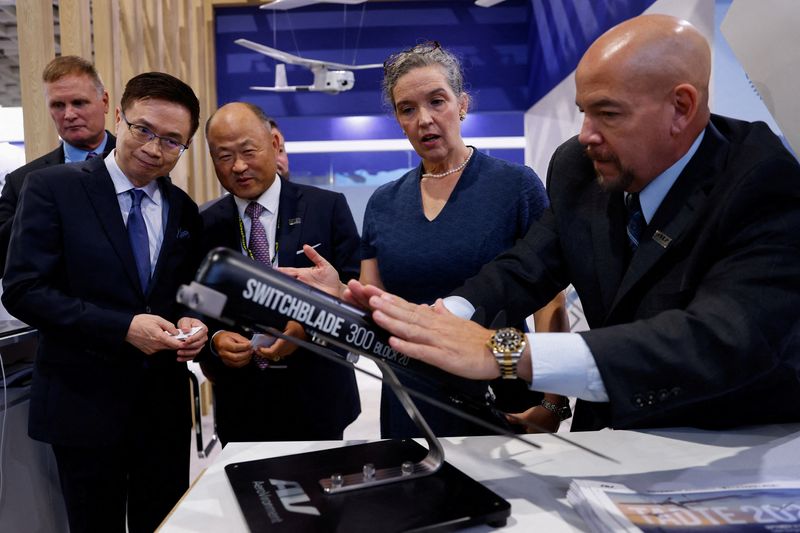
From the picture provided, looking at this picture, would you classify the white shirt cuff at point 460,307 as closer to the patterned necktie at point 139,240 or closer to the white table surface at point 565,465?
the white table surface at point 565,465

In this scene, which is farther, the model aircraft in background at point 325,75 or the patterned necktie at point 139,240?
the model aircraft in background at point 325,75

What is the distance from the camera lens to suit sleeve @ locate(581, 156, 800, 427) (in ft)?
3.61

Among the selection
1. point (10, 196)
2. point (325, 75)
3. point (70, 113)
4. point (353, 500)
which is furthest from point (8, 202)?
point (325, 75)

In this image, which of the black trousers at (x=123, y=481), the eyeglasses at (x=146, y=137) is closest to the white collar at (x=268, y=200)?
the eyeglasses at (x=146, y=137)

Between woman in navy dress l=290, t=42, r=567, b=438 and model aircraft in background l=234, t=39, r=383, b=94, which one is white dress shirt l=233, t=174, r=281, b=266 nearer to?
woman in navy dress l=290, t=42, r=567, b=438

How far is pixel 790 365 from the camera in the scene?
1.34m

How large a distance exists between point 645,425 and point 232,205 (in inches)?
63.4

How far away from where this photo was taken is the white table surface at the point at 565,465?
40.9 inches

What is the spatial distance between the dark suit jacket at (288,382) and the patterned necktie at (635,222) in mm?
1133

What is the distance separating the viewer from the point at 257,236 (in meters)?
2.27

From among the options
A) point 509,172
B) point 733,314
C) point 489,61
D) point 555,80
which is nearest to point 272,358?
point 509,172

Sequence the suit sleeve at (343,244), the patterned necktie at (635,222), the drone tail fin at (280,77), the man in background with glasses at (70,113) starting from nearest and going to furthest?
the patterned necktie at (635,222), the suit sleeve at (343,244), the man in background with glasses at (70,113), the drone tail fin at (280,77)

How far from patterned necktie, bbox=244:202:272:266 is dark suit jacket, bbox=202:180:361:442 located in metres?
0.05

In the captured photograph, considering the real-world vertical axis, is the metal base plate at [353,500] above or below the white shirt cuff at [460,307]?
below
